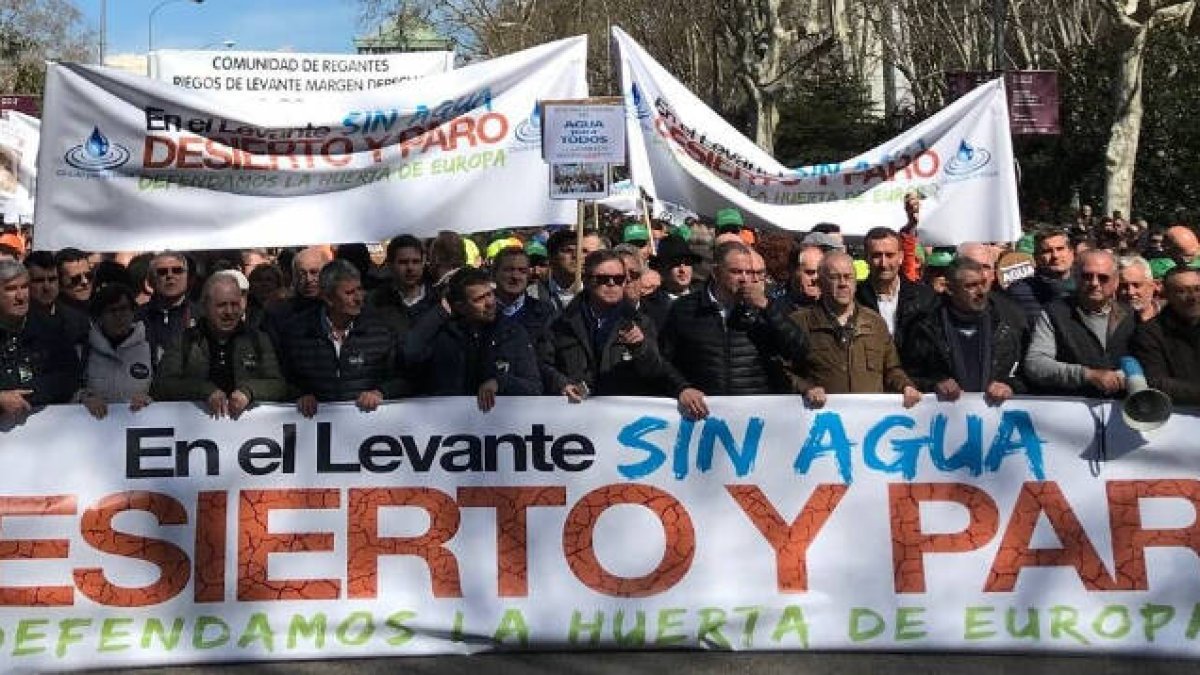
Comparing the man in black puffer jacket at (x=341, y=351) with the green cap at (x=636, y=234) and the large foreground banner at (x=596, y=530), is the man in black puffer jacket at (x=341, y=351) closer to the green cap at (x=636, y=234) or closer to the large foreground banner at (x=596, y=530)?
the large foreground banner at (x=596, y=530)

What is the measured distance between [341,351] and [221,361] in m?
0.47

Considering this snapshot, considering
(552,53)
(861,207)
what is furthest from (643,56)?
(861,207)

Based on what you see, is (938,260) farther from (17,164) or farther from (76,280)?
(17,164)

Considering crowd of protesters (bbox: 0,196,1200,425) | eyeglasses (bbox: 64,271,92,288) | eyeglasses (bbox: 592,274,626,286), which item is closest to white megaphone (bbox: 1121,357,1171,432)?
crowd of protesters (bbox: 0,196,1200,425)

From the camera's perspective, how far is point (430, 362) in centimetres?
665

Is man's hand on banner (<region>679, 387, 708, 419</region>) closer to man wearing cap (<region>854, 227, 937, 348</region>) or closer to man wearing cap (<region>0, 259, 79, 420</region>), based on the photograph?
man wearing cap (<region>854, 227, 937, 348</region>)

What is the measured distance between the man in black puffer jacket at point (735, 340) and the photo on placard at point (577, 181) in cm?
200

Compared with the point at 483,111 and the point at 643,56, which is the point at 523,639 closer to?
the point at 483,111

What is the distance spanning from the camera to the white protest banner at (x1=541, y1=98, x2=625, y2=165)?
8.48 meters

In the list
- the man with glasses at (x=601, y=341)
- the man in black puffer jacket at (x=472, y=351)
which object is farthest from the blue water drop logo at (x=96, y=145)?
the man with glasses at (x=601, y=341)

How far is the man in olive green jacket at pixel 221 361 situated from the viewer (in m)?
6.45

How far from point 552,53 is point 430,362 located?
273 cm

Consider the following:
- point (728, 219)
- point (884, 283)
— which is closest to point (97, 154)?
point (728, 219)

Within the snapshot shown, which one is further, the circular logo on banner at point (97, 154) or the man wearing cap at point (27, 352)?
the circular logo on banner at point (97, 154)
